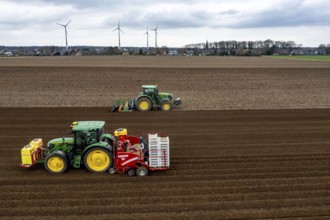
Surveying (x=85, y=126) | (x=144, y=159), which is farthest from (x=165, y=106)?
(x=85, y=126)

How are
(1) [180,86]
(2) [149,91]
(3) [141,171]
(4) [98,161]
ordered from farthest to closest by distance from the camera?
(1) [180,86] < (2) [149,91] < (4) [98,161] < (3) [141,171]

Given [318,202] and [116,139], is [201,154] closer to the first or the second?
[116,139]

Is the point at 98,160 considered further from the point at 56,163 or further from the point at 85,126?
the point at 56,163

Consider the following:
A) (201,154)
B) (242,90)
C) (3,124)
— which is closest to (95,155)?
(201,154)

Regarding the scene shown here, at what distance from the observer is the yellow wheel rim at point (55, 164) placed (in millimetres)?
10391

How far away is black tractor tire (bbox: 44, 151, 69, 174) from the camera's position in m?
10.3

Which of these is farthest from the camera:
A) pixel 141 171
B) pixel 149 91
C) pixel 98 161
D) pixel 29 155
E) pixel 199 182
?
pixel 149 91

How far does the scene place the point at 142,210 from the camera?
8180 mm

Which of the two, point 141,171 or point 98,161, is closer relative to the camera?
point 141,171

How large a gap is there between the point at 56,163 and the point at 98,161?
1.23 metres

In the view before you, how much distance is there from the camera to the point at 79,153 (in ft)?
34.9

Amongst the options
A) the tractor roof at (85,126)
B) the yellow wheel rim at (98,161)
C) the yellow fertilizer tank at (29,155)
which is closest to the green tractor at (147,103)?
the tractor roof at (85,126)

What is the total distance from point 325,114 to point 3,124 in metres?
16.8

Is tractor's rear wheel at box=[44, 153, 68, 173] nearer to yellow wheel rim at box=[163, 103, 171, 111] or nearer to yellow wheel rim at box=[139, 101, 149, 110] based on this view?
yellow wheel rim at box=[139, 101, 149, 110]
